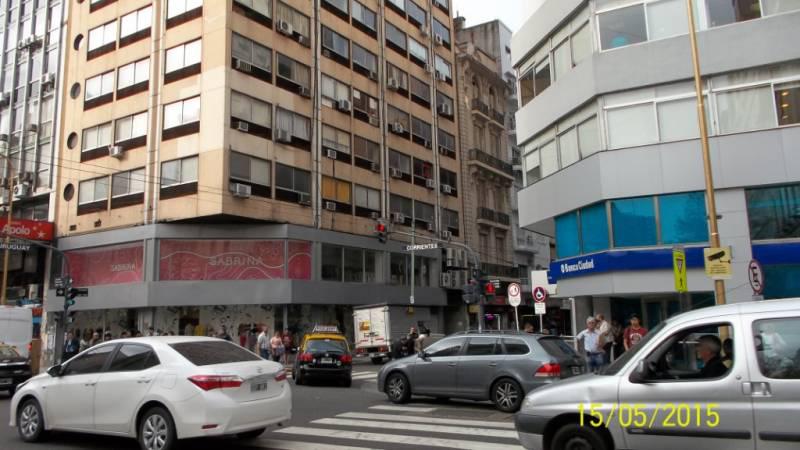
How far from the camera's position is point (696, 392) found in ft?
18.7

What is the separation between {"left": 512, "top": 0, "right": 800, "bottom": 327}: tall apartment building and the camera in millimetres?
16281

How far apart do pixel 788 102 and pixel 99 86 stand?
3162cm

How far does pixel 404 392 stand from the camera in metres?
13.8

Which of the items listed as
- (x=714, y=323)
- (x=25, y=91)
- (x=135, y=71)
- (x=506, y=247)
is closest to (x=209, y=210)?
(x=135, y=71)

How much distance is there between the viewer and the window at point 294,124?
3198cm

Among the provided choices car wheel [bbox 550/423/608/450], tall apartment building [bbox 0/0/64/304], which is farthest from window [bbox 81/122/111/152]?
car wheel [bbox 550/423/608/450]

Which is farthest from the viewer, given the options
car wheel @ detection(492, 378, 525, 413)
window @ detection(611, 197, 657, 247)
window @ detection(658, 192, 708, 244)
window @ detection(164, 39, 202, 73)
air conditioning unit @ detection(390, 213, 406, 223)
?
air conditioning unit @ detection(390, 213, 406, 223)

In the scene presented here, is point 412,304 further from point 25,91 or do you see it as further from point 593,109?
point 25,91

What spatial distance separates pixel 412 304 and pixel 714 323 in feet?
104

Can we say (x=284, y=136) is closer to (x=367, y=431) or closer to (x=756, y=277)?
(x=367, y=431)

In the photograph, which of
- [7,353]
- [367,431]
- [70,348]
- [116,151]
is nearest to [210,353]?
[367,431]

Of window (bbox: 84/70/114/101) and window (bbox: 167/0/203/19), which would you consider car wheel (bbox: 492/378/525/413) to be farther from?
window (bbox: 84/70/114/101)

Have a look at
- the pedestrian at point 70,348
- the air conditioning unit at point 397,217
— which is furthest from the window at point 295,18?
the pedestrian at point 70,348

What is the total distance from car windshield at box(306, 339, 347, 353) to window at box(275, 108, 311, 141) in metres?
15.2
